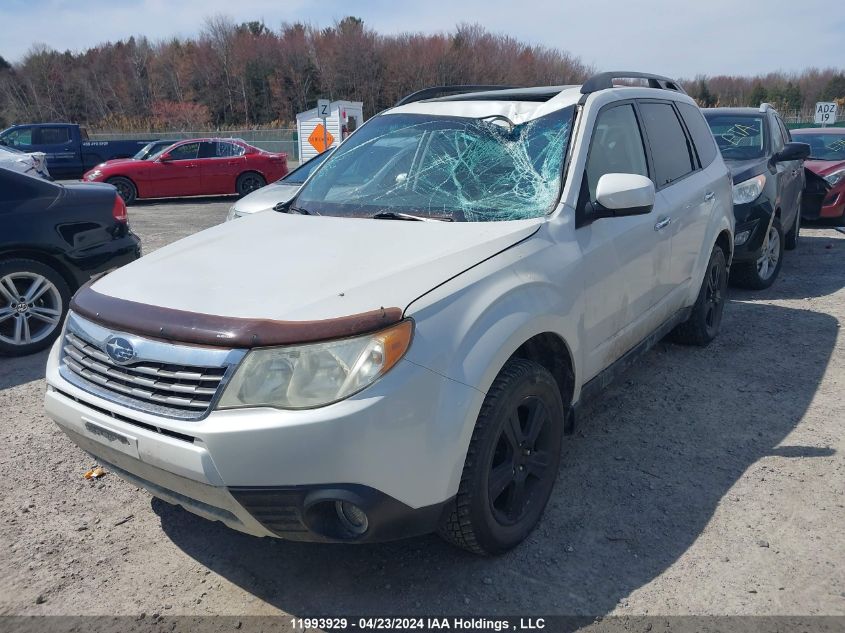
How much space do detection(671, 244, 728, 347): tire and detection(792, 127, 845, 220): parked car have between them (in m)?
5.97

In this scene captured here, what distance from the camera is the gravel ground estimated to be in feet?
8.47

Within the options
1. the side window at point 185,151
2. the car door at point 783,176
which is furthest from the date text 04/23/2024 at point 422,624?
the side window at point 185,151

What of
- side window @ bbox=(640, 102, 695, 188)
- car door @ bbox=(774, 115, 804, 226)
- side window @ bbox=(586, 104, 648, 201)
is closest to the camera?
side window @ bbox=(586, 104, 648, 201)

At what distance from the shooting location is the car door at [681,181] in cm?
413

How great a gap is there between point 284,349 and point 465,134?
6.14 ft

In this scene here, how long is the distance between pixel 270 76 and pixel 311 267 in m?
74.6

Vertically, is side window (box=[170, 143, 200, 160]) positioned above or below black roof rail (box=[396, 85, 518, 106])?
below

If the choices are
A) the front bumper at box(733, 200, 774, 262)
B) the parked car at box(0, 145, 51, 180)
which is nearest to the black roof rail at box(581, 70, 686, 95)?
the front bumper at box(733, 200, 774, 262)

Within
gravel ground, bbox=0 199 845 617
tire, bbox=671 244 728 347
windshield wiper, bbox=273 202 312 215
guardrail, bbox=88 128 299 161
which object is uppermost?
windshield wiper, bbox=273 202 312 215

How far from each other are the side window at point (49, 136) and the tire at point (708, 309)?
69.5 ft

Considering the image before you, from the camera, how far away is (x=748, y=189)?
664 cm

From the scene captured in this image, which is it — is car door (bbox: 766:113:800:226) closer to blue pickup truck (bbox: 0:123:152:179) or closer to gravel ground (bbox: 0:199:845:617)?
gravel ground (bbox: 0:199:845:617)

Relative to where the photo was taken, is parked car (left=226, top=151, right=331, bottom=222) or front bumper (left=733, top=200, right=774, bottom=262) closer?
front bumper (left=733, top=200, right=774, bottom=262)

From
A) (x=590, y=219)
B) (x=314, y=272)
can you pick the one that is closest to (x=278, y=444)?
(x=314, y=272)
